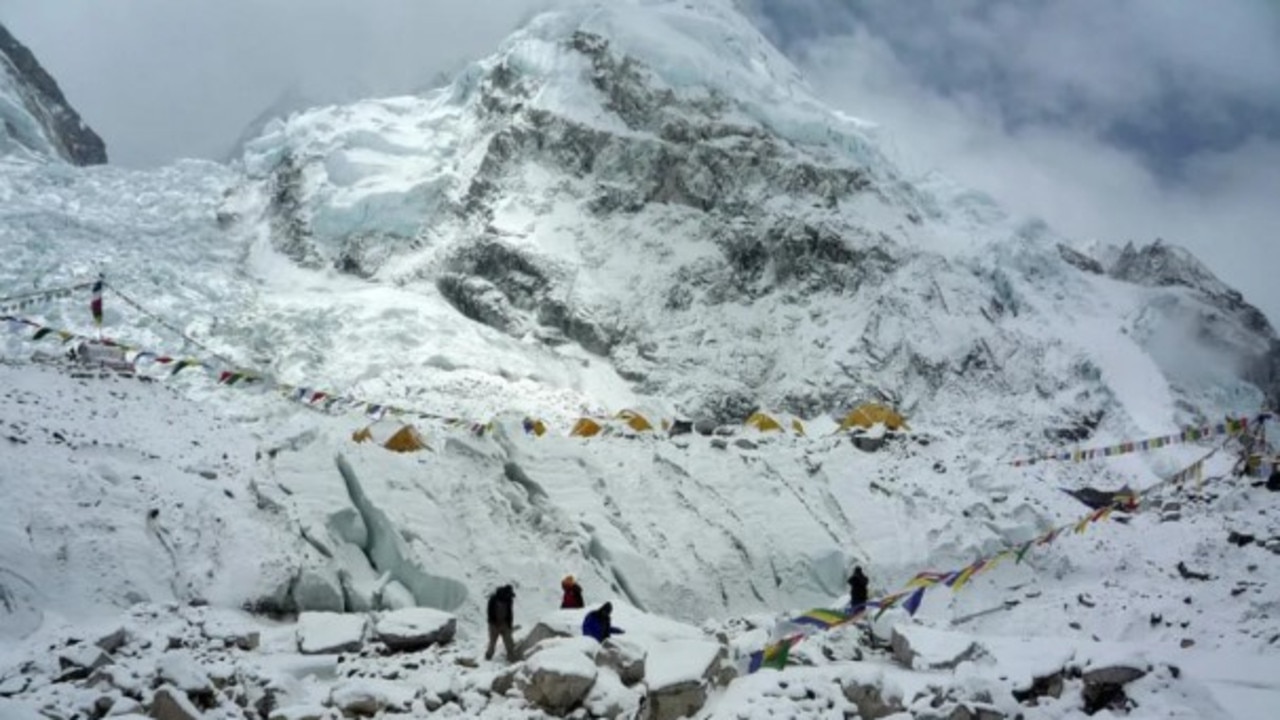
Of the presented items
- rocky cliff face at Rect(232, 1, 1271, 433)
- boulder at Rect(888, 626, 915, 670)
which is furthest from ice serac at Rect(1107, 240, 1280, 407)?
boulder at Rect(888, 626, 915, 670)

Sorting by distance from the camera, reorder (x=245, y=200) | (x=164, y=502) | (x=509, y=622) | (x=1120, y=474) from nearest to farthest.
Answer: (x=509, y=622) < (x=164, y=502) < (x=1120, y=474) < (x=245, y=200)

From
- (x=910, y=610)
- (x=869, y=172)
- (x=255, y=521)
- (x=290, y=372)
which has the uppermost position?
(x=869, y=172)

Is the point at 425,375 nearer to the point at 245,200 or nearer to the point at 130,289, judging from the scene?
the point at 130,289

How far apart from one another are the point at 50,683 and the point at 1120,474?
59371 mm

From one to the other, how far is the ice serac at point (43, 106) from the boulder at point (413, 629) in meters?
74.9

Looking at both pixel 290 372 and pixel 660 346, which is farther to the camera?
pixel 660 346

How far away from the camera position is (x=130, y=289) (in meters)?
54.8

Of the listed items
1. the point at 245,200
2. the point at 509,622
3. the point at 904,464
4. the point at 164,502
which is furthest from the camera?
the point at 245,200

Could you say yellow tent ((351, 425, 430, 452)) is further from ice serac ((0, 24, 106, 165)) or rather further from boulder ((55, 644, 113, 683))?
ice serac ((0, 24, 106, 165))

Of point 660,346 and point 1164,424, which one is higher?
point 1164,424

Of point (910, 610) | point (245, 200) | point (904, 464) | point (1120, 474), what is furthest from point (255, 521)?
point (245, 200)

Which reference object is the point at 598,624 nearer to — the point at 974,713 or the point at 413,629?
the point at 413,629

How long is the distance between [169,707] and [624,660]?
16.2ft

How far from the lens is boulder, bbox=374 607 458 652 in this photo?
12375 mm
